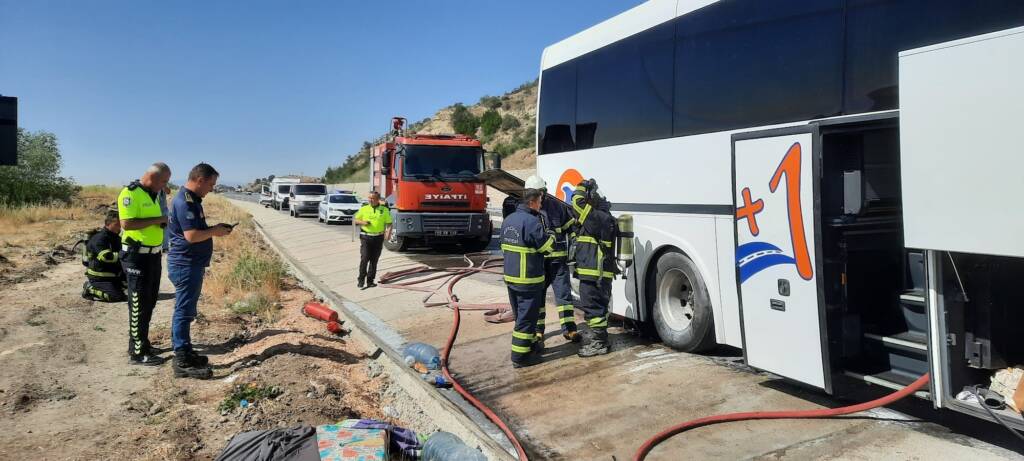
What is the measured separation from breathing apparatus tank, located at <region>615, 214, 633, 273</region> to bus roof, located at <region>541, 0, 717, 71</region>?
78.5 inches

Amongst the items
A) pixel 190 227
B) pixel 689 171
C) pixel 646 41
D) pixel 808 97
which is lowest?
pixel 190 227

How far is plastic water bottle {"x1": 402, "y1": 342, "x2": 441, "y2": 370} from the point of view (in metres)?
6.33

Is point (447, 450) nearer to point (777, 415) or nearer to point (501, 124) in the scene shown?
point (777, 415)

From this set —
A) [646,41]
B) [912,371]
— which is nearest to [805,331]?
[912,371]

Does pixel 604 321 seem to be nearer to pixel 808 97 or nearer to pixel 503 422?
pixel 503 422

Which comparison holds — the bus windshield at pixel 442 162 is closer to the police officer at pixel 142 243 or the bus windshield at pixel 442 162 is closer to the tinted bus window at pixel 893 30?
the police officer at pixel 142 243

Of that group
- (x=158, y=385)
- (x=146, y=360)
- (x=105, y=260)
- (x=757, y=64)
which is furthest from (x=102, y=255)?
(x=757, y=64)

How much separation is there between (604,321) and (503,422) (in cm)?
188

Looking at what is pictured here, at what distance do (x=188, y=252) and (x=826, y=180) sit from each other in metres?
5.72

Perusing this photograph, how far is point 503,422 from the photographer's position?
4.74m

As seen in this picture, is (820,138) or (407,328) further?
(407,328)

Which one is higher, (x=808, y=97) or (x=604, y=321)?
(x=808, y=97)

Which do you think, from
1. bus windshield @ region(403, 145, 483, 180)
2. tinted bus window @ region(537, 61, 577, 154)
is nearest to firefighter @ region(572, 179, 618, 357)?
tinted bus window @ region(537, 61, 577, 154)

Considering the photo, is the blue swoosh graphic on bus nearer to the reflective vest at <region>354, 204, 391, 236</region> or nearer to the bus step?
the bus step
